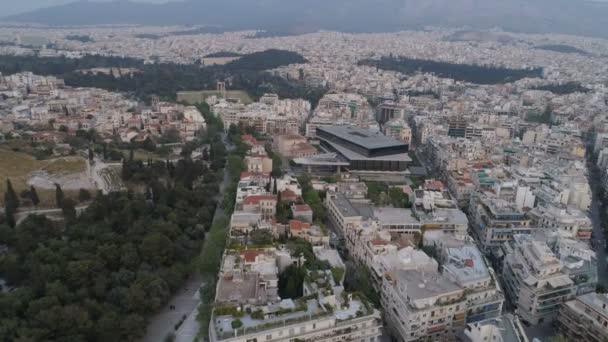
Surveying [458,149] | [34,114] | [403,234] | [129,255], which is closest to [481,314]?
[403,234]

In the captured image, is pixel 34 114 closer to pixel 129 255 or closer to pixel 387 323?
pixel 129 255

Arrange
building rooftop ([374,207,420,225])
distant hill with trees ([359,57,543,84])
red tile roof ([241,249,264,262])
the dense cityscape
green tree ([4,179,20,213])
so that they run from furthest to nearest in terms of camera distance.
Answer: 1. distant hill with trees ([359,57,543,84])
2. green tree ([4,179,20,213])
3. building rooftop ([374,207,420,225])
4. red tile roof ([241,249,264,262])
5. the dense cityscape

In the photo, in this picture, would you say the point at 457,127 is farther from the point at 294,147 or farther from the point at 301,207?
the point at 301,207

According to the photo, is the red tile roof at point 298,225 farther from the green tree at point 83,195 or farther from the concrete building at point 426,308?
the green tree at point 83,195

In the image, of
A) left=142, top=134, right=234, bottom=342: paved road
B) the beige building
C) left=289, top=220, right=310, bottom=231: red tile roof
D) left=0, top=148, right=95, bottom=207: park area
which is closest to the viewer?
left=142, top=134, right=234, bottom=342: paved road

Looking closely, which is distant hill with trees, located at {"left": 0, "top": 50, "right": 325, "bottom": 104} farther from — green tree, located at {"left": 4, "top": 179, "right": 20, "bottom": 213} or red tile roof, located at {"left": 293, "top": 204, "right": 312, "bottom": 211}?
red tile roof, located at {"left": 293, "top": 204, "right": 312, "bottom": 211}

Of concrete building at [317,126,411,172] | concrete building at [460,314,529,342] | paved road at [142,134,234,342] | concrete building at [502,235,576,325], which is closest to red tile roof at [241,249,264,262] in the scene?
paved road at [142,134,234,342]

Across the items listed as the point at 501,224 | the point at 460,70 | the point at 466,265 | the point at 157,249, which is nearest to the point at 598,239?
the point at 501,224
